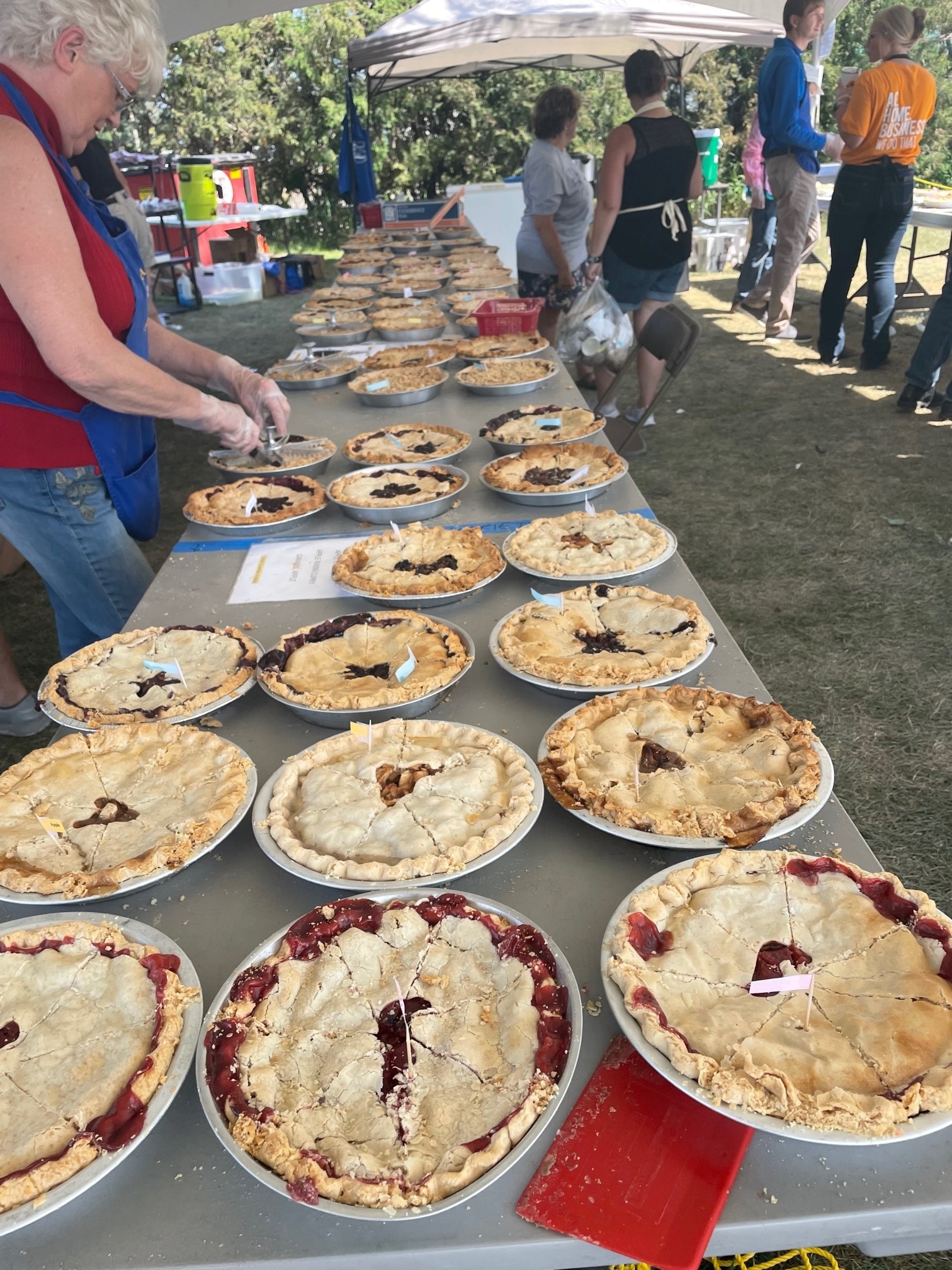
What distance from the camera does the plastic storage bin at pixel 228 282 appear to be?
13.4m

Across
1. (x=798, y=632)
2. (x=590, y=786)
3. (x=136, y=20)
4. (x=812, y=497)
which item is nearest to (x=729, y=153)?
(x=812, y=497)

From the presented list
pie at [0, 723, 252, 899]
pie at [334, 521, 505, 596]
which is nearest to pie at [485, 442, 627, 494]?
pie at [334, 521, 505, 596]

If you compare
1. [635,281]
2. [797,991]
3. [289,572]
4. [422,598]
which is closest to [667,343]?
[635,281]

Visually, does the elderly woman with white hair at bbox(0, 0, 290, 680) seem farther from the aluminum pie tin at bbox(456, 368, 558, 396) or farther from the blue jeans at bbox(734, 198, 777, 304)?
the blue jeans at bbox(734, 198, 777, 304)

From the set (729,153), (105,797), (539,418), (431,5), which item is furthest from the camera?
(729,153)

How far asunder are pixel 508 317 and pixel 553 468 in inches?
87.0

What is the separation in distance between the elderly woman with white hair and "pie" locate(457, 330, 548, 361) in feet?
6.24

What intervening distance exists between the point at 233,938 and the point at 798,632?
12.6ft

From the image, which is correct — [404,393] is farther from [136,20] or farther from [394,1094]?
[394,1094]

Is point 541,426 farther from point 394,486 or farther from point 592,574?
point 592,574

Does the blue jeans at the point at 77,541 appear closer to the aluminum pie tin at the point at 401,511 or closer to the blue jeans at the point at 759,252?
the aluminum pie tin at the point at 401,511

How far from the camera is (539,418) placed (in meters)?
3.93

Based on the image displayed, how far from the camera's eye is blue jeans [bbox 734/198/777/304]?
10.3 meters

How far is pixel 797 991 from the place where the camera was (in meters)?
1.37
